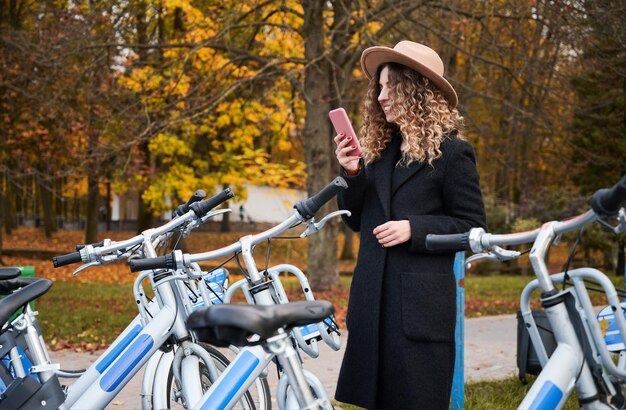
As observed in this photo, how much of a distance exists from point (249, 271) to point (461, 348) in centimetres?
275

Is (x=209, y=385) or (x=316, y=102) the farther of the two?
(x=316, y=102)

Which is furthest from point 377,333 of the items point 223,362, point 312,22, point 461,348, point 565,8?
point 312,22

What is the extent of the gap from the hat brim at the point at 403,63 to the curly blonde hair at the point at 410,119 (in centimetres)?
3

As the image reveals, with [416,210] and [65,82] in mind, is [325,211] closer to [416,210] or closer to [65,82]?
[65,82]

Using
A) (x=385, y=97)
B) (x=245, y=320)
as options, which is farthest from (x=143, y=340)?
(x=245, y=320)

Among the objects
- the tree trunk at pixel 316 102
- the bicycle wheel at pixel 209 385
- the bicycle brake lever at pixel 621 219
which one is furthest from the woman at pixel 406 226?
the tree trunk at pixel 316 102

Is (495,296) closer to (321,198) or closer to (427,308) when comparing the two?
(427,308)

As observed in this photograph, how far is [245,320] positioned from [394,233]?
1.19 meters

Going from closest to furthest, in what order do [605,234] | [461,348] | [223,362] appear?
[223,362] < [461,348] < [605,234]

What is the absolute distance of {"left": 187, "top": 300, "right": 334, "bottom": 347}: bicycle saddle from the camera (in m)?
2.33

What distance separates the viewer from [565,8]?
11.1 metres

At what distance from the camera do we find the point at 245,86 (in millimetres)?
15234

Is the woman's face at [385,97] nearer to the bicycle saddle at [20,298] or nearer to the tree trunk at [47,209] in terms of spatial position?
the bicycle saddle at [20,298]

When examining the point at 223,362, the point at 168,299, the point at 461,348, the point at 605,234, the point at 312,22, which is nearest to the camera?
the point at 168,299
